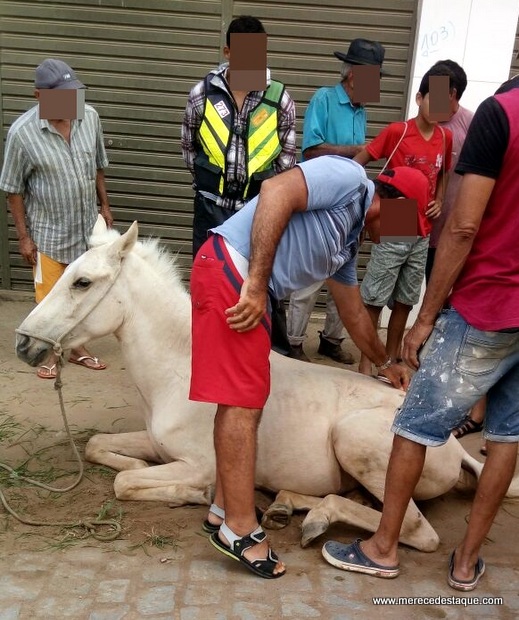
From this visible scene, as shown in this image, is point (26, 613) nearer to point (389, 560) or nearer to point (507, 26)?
point (389, 560)

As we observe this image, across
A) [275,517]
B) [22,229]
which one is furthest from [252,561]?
[22,229]

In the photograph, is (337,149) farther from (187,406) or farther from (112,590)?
(112,590)

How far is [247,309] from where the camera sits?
9.80ft

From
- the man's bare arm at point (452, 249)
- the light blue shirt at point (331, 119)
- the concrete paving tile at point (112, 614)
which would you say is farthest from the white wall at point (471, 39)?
the concrete paving tile at point (112, 614)

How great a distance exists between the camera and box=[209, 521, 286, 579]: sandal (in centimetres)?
313

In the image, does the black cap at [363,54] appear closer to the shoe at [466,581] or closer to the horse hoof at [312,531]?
the horse hoof at [312,531]

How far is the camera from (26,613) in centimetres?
289

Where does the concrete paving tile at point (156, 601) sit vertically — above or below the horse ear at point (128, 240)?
below

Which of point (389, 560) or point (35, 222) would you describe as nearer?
point (389, 560)

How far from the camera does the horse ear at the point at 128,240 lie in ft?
11.9

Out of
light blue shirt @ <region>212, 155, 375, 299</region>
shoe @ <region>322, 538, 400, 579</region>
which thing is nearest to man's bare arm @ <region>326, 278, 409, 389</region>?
light blue shirt @ <region>212, 155, 375, 299</region>

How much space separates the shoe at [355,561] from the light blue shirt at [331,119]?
3.24 meters

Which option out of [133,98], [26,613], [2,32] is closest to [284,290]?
[26,613]

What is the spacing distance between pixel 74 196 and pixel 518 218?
3.52 m
